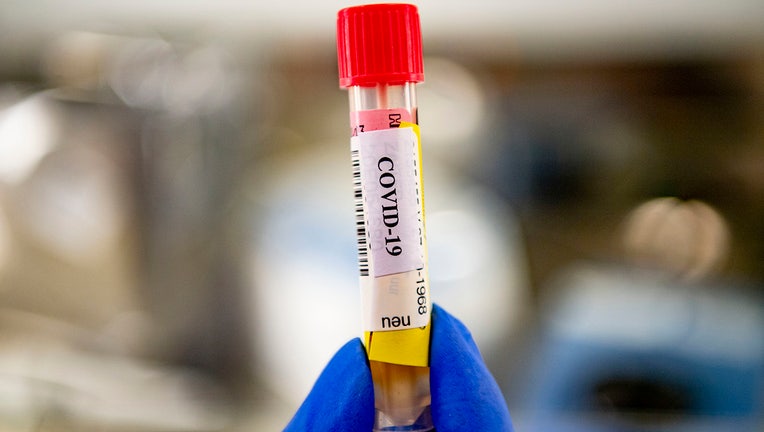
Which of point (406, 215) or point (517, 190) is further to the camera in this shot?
point (517, 190)

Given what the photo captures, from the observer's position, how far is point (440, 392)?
453 millimetres

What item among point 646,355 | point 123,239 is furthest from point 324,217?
point 646,355

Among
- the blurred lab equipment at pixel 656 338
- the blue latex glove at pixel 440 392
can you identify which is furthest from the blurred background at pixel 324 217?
the blue latex glove at pixel 440 392

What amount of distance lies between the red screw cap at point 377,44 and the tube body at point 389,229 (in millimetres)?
11

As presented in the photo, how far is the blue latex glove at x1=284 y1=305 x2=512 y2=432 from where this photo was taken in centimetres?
44

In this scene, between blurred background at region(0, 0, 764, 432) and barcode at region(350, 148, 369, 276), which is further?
blurred background at region(0, 0, 764, 432)

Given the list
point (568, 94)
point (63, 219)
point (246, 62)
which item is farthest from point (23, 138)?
point (568, 94)

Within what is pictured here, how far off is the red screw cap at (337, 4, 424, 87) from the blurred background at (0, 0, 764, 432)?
2.57ft

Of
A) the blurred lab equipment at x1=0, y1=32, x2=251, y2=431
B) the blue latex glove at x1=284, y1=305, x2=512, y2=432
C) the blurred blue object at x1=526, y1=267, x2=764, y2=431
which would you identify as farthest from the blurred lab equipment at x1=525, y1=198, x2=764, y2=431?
the blue latex glove at x1=284, y1=305, x2=512, y2=432

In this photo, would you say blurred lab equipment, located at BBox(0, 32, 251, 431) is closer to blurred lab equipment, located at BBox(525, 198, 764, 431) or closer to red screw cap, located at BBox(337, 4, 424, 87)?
blurred lab equipment, located at BBox(525, 198, 764, 431)

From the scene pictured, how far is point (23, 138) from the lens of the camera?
4.25 ft

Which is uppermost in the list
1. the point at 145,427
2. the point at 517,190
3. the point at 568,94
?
the point at 568,94

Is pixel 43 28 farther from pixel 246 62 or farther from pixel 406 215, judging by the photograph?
pixel 406 215

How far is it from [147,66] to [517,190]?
664 mm
